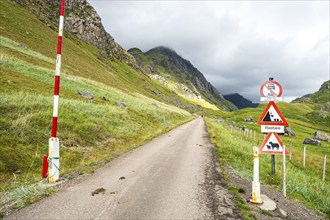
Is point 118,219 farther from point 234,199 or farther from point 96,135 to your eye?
point 96,135

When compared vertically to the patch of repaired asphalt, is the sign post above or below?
above

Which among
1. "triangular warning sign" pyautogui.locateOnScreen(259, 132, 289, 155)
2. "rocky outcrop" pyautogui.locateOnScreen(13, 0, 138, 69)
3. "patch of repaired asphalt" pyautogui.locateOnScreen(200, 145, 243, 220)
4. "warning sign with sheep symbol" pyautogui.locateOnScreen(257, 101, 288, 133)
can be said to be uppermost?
"rocky outcrop" pyautogui.locateOnScreen(13, 0, 138, 69)

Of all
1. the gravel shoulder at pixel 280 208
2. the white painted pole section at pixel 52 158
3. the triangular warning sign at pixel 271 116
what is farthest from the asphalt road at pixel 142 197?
the triangular warning sign at pixel 271 116

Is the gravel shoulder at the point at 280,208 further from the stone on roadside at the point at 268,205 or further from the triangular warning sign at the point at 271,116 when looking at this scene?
the triangular warning sign at the point at 271,116

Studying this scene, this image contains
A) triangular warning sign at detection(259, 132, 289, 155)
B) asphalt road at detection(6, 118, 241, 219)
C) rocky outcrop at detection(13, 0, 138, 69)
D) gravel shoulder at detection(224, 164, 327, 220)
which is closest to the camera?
asphalt road at detection(6, 118, 241, 219)

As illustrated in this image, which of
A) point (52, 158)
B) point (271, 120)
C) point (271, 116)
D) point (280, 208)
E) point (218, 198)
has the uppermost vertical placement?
point (271, 116)

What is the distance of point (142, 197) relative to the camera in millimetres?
7035

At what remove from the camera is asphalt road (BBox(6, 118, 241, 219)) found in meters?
5.82

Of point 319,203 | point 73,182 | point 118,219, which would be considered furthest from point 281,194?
point 73,182

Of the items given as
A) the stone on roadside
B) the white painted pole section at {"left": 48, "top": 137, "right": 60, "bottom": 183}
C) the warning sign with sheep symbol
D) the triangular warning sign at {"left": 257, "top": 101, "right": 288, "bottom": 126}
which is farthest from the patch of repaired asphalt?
the white painted pole section at {"left": 48, "top": 137, "right": 60, "bottom": 183}

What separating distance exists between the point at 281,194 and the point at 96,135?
13192 millimetres

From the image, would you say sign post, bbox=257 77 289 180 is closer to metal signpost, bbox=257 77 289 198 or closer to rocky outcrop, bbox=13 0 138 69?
metal signpost, bbox=257 77 289 198

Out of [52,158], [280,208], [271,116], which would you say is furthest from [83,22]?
[280,208]

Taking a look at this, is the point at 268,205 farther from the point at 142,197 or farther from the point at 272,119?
the point at 142,197
